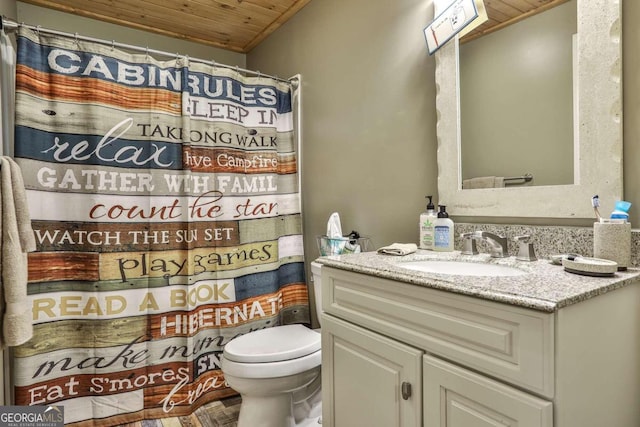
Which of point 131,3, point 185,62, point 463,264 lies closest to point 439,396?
point 463,264

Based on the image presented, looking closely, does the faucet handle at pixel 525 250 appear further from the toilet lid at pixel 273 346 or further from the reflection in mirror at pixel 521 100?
the toilet lid at pixel 273 346

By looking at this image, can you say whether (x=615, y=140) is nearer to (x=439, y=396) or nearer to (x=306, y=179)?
(x=439, y=396)

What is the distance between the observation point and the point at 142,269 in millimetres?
1867

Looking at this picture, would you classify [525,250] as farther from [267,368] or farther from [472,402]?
[267,368]

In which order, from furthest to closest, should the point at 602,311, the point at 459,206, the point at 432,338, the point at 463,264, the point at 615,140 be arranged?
the point at 459,206
the point at 463,264
the point at 615,140
the point at 432,338
the point at 602,311

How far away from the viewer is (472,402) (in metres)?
0.82

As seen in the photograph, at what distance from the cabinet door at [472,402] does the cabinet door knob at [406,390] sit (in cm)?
5

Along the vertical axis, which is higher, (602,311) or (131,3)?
(131,3)

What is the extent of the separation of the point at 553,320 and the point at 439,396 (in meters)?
0.35

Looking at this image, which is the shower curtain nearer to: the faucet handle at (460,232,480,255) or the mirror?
the faucet handle at (460,232,480,255)

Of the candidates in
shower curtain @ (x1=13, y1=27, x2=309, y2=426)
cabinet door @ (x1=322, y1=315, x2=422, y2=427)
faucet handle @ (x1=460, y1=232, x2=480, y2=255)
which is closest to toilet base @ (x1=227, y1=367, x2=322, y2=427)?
cabinet door @ (x1=322, y1=315, x2=422, y2=427)

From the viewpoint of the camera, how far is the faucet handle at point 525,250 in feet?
3.74

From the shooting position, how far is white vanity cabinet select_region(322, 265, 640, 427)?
71cm

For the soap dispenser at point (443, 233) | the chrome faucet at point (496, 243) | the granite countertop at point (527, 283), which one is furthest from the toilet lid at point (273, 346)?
the chrome faucet at point (496, 243)
